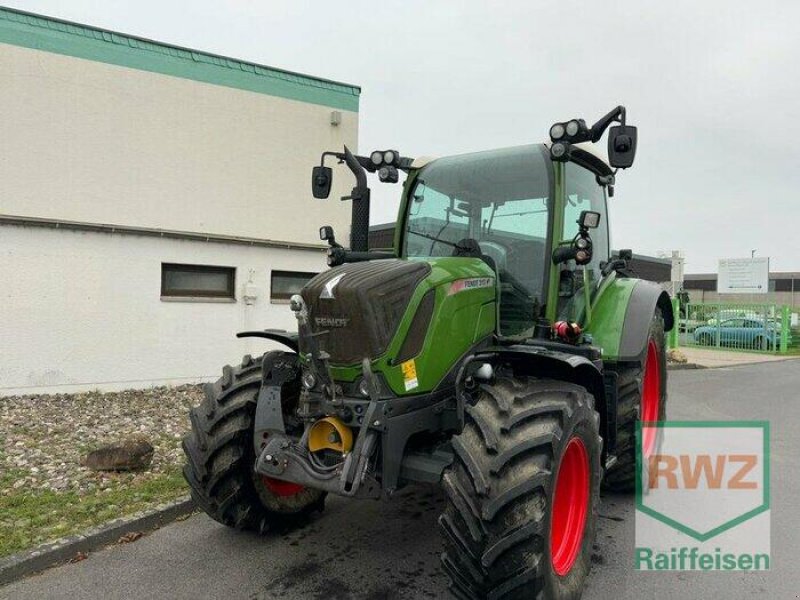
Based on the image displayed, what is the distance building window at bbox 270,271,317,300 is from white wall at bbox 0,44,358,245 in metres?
0.56

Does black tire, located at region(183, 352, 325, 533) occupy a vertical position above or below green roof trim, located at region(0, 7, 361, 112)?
below

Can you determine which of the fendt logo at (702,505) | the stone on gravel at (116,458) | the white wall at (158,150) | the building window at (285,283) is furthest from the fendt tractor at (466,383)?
the building window at (285,283)

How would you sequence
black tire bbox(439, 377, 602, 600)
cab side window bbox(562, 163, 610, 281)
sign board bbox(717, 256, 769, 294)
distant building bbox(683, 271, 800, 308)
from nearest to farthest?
black tire bbox(439, 377, 602, 600) < cab side window bbox(562, 163, 610, 281) < sign board bbox(717, 256, 769, 294) < distant building bbox(683, 271, 800, 308)

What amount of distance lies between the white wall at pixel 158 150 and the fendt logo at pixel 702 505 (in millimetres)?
6304

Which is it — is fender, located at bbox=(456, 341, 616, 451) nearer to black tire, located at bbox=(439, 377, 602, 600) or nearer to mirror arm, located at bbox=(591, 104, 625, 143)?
black tire, located at bbox=(439, 377, 602, 600)

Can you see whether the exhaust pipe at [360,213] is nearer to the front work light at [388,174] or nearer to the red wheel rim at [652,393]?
the front work light at [388,174]

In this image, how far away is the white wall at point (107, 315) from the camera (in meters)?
7.11

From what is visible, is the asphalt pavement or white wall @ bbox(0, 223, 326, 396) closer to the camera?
the asphalt pavement

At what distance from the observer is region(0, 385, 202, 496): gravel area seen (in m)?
4.50

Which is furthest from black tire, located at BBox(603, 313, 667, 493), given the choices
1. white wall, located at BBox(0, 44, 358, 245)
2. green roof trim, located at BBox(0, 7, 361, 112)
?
green roof trim, located at BBox(0, 7, 361, 112)

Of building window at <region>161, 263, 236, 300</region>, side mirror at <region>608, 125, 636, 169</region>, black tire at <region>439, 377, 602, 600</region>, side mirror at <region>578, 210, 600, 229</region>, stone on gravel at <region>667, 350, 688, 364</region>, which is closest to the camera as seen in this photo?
black tire at <region>439, 377, 602, 600</region>

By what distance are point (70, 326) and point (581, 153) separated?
21.3 ft

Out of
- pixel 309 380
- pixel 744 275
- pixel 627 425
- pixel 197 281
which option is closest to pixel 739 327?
pixel 744 275

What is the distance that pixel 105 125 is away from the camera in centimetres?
780
